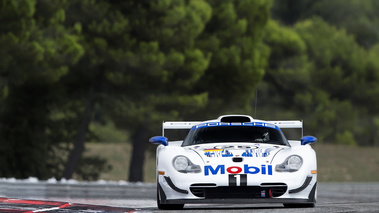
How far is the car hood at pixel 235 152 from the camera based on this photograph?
9812 mm

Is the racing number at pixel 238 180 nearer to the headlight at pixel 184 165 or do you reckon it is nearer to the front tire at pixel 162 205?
the headlight at pixel 184 165

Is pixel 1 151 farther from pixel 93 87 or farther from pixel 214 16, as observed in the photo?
pixel 214 16

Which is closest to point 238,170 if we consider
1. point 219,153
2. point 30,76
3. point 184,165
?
point 219,153

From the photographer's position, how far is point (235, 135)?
1120 centimetres

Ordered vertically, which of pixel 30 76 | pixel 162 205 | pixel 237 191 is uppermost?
pixel 30 76

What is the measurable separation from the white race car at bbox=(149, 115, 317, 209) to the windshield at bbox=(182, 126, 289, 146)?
0.52m

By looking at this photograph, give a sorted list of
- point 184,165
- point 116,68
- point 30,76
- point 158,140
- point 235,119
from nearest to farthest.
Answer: point 184,165 → point 158,140 → point 235,119 → point 30,76 → point 116,68

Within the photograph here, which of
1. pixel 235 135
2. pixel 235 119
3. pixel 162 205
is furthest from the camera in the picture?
pixel 235 119

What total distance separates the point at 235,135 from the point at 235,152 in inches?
50.3

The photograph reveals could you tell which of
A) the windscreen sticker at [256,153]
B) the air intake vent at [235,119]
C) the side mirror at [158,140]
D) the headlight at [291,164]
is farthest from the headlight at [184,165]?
the air intake vent at [235,119]

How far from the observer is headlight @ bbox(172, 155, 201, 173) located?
9.86 meters

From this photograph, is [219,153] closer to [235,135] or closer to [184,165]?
[184,165]

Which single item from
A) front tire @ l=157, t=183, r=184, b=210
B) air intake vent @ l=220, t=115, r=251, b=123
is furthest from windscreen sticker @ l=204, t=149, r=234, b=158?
air intake vent @ l=220, t=115, r=251, b=123

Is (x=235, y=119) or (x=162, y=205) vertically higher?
(x=235, y=119)
